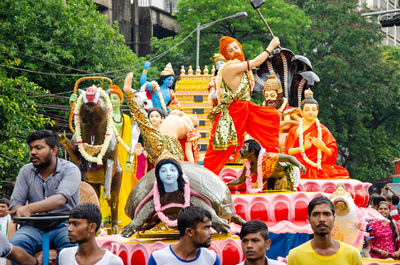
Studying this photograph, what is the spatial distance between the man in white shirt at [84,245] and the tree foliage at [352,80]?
81.9 ft

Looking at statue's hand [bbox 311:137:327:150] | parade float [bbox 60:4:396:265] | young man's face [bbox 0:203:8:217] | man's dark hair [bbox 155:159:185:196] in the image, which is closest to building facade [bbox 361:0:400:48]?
parade float [bbox 60:4:396:265]

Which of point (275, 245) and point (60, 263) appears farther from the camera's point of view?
point (275, 245)

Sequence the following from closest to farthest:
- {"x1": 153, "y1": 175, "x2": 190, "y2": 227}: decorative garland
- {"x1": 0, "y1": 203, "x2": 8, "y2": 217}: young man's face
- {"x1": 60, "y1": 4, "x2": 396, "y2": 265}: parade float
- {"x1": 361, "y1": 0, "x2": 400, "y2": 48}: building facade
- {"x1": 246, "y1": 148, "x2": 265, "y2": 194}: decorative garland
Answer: {"x1": 153, "y1": 175, "x2": 190, "y2": 227}: decorative garland → {"x1": 60, "y1": 4, "x2": 396, "y2": 265}: parade float → {"x1": 0, "y1": 203, "x2": 8, "y2": 217}: young man's face → {"x1": 246, "y1": 148, "x2": 265, "y2": 194}: decorative garland → {"x1": 361, "y1": 0, "x2": 400, "y2": 48}: building facade

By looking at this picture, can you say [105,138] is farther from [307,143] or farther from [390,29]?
[390,29]

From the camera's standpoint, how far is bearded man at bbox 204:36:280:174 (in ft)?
34.7

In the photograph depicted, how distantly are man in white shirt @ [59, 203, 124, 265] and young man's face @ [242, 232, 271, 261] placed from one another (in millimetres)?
886

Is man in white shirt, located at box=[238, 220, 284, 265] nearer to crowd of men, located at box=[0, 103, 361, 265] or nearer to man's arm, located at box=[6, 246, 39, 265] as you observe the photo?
crowd of men, located at box=[0, 103, 361, 265]

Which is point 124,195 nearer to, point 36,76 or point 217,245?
point 217,245

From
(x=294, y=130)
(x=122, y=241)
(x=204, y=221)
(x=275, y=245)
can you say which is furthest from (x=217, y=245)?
(x=294, y=130)

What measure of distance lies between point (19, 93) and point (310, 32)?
19111 mm

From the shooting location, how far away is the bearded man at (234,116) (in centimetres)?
1057

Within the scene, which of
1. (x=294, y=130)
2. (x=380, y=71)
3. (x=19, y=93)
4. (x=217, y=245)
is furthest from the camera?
(x=380, y=71)

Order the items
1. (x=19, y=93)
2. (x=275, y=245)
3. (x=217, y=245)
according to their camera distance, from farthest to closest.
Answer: (x=19, y=93) < (x=275, y=245) < (x=217, y=245)

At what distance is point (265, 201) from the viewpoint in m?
9.79
